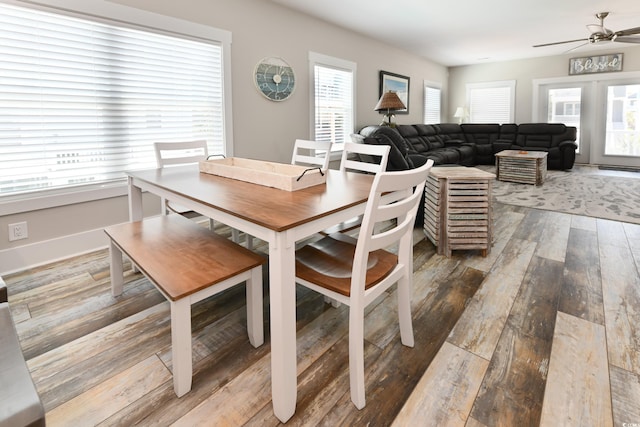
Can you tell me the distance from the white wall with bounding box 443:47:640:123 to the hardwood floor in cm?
652

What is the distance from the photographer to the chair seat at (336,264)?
1355 mm

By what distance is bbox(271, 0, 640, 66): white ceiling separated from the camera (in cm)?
403

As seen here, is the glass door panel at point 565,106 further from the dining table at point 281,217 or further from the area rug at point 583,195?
the dining table at point 281,217

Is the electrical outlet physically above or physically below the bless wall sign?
below

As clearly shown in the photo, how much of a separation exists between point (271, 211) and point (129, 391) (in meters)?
0.92

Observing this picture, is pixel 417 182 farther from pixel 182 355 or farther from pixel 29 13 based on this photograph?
pixel 29 13

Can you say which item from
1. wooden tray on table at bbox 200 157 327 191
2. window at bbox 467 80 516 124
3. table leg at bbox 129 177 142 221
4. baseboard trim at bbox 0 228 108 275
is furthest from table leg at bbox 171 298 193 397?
window at bbox 467 80 516 124

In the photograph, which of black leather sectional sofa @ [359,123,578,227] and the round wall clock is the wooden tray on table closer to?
the round wall clock

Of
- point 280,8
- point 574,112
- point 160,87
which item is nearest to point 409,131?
point 280,8

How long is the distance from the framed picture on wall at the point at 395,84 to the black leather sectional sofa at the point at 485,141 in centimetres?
66

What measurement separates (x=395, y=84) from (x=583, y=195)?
3432 millimetres

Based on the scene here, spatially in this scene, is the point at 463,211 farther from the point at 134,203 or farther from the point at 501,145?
the point at 501,145

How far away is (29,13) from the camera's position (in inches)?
91.7

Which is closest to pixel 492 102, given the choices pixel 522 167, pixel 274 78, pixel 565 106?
pixel 565 106
